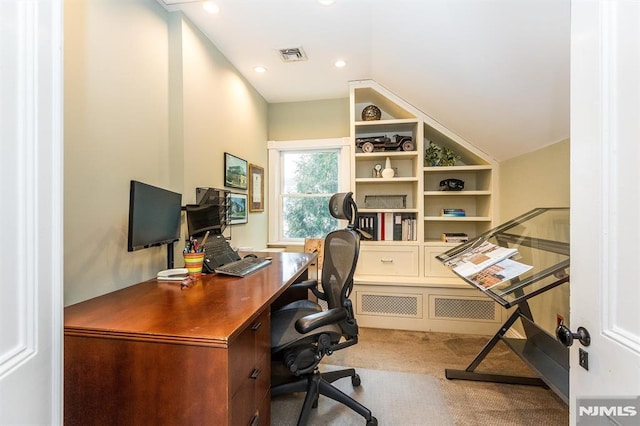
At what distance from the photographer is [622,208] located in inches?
24.8

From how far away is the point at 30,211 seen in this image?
55 cm

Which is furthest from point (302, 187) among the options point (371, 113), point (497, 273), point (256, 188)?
point (497, 273)

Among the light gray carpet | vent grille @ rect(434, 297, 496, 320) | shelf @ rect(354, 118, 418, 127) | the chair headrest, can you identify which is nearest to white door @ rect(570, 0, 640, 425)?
the chair headrest

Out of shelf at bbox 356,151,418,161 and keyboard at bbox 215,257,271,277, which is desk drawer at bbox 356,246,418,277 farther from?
keyboard at bbox 215,257,271,277

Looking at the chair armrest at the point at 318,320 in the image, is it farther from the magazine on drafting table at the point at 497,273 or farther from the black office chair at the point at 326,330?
the magazine on drafting table at the point at 497,273

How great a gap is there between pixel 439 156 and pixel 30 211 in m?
3.24

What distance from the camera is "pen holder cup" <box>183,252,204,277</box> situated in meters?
1.70

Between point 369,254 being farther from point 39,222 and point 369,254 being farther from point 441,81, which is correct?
point 39,222

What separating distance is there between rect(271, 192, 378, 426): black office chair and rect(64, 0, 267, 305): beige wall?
97 cm

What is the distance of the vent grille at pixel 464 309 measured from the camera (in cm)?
281

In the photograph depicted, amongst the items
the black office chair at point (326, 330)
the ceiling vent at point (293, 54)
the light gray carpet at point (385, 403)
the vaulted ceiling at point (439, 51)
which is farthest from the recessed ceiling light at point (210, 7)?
the light gray carpet at point (385, 403)

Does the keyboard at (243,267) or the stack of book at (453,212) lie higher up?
the stack of book at (453,212)

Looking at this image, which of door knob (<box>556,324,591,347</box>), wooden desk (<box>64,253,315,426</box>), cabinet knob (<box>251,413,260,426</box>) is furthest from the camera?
cabinet knob (<box>251,413,260,426</box>)

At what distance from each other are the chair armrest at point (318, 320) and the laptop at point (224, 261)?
51 centimetres
